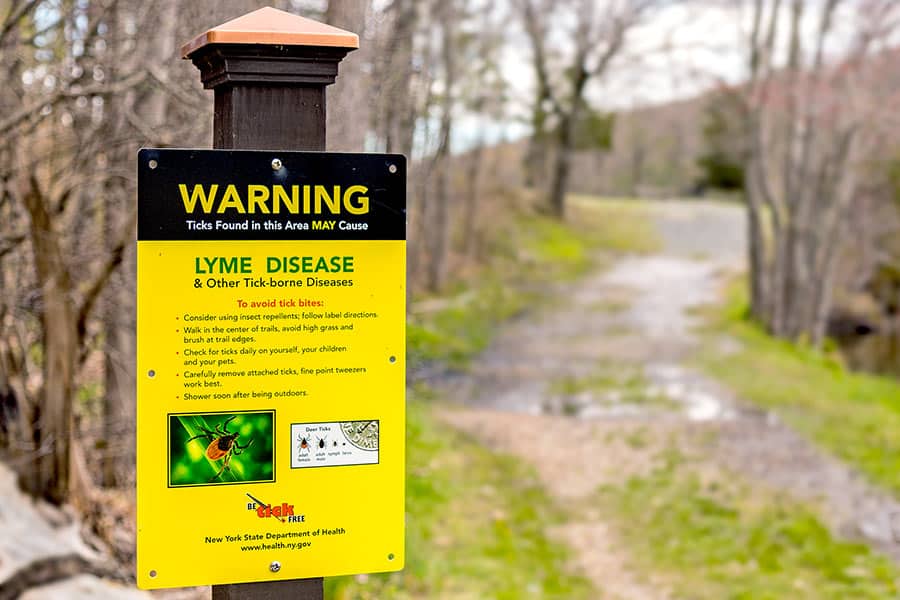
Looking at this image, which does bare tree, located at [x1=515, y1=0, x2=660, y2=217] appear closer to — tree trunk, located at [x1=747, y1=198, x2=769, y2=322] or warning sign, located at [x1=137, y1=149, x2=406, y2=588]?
tree trunk, located at [x1=747, y1=198, x2=769, y2=322]

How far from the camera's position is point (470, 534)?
9016 millimetres

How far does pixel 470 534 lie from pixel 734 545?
2.16 meters

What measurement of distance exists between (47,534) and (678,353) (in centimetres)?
1590

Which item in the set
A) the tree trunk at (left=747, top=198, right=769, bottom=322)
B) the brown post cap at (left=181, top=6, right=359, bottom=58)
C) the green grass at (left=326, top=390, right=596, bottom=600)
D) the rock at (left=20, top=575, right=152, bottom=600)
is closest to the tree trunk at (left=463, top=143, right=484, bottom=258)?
the tree trunk at (left=747, top=198, right=769, bottom=322)

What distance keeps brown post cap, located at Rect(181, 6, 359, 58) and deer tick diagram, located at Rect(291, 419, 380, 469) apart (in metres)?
0.96

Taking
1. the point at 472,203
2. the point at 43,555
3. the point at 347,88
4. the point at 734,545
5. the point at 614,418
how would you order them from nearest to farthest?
the point at 43,555 → the point at 347,88 → the point at 734,545 → the point at 614,418 → the point at 472,203

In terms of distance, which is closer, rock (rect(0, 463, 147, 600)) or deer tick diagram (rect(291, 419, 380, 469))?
deer tick diagram (rect(291, 419, 380, 469))

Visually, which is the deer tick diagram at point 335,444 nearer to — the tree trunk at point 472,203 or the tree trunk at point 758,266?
the tree trunk at point 758,266

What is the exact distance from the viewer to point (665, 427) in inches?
531

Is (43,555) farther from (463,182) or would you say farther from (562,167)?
(562,167)

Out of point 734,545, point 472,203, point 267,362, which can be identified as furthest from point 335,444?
point 472,203

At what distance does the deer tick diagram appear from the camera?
9.28 ft

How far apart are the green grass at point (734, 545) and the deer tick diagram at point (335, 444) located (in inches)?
224

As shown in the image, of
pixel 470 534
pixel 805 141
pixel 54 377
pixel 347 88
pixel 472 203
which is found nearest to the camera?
pixel 54 377
